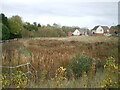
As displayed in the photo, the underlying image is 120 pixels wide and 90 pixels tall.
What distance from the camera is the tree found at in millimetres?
19922

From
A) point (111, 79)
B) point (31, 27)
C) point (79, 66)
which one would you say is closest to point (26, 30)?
point (31, 27)

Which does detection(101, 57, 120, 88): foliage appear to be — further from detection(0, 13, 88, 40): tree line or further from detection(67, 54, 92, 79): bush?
detection(0, 13, 88, 40): tree line

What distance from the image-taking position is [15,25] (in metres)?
20.0

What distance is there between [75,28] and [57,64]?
2053 cm

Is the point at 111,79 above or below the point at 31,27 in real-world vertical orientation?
below

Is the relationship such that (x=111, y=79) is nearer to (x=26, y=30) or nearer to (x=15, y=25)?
(x=26, y=30)

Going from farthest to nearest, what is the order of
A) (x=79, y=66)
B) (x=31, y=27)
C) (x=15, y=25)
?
1. (x=15, y=25)
2. (x=31, y=27)
3. (x=79, y=66)

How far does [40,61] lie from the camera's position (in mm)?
4023

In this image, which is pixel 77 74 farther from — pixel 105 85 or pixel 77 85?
pixel 105 85

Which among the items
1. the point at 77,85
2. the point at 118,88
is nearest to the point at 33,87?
the point at 77,85

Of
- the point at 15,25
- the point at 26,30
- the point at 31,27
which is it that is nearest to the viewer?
the point at 31,27

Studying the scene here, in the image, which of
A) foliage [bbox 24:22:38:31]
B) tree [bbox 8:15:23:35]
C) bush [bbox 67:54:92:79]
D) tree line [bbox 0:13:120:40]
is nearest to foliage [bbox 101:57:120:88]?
bush [bbox 67:54:92:79]

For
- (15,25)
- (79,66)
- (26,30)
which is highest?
(15,25)

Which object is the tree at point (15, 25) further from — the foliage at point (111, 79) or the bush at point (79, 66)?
the foliage at point (111, 79)
